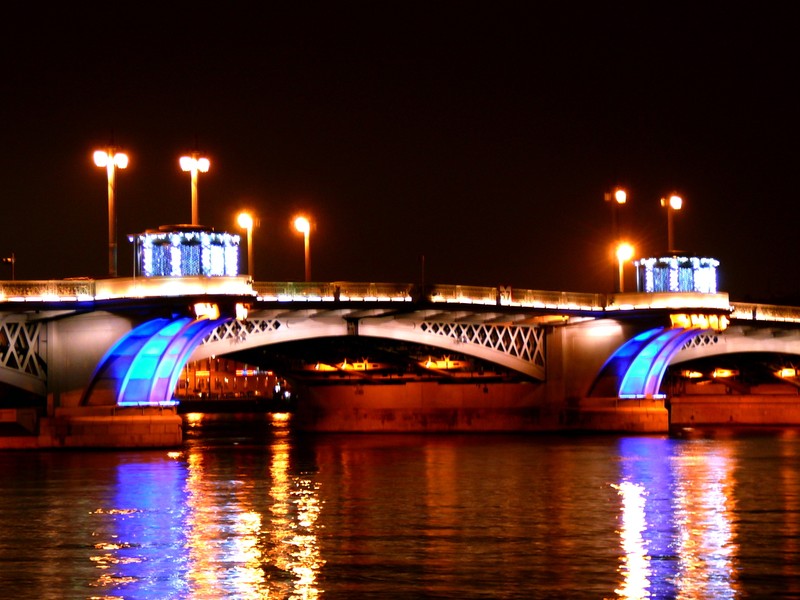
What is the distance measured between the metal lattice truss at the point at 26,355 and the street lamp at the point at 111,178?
422 cm

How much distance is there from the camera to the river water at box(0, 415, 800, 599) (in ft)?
82.9

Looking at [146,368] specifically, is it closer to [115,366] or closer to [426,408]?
[115,366]

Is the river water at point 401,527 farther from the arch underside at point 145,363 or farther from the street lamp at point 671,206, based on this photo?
the street lamp at point 671,206

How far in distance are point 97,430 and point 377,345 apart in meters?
25.3

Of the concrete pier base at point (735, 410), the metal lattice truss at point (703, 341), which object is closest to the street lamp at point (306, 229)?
the metal lattice truss at point (703, 341)

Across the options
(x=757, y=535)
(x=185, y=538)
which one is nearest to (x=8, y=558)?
(x=185, y=538)

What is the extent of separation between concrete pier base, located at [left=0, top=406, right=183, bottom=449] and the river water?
3.34 m

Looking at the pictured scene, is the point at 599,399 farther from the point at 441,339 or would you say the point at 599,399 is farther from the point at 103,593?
the point at 103,593

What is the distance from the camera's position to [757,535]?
105ft

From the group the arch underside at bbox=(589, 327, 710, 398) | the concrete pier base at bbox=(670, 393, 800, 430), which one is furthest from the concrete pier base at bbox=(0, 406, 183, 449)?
the concrete pier base at bbox=(670, 393, 800, 430)

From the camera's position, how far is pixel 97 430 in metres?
65.6

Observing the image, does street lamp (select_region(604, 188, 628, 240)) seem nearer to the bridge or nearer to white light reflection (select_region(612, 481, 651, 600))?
the bridge

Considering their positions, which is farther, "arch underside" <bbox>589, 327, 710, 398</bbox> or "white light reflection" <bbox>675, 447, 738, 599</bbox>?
"arch underside" <bbox>589, 327, 710, 398</bbox>

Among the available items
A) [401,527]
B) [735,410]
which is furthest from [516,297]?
[401,527]
